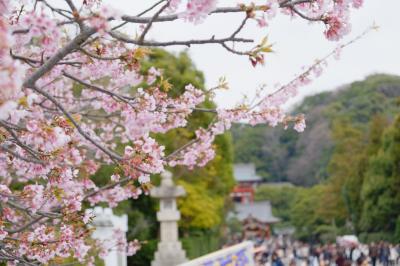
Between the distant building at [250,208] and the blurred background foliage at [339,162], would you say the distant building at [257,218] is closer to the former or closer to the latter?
the distant building at [250,208]

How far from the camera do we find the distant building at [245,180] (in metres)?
77.1

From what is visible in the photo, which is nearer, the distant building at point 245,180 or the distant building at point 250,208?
the distant building at point 250,208

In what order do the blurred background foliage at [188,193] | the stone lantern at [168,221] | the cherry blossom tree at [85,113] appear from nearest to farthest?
the cherry blossom tree at [85,113], the stone lantern at [168,221], the blurred background foliage at [188,193]

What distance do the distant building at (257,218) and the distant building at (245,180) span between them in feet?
18.3

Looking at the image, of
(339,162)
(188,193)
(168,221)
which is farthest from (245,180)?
(168,221)

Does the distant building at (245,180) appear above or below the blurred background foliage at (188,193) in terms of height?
above

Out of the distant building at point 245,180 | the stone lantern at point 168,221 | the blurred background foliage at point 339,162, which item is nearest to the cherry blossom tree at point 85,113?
the stone lantern at point 168,221

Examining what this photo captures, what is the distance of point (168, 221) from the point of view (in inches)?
837

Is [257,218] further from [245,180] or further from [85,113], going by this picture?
[85,113]

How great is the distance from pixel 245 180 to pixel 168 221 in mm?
56584

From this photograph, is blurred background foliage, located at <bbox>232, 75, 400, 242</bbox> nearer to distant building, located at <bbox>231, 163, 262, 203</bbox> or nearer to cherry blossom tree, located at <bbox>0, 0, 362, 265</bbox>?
distant building, located at <bbox>231, 163, 262, 203</bbox>

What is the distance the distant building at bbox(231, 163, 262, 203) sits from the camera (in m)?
77.1

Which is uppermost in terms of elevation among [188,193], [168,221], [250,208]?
[250,208]

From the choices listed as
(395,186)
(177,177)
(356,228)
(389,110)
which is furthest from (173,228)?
(389,110)
